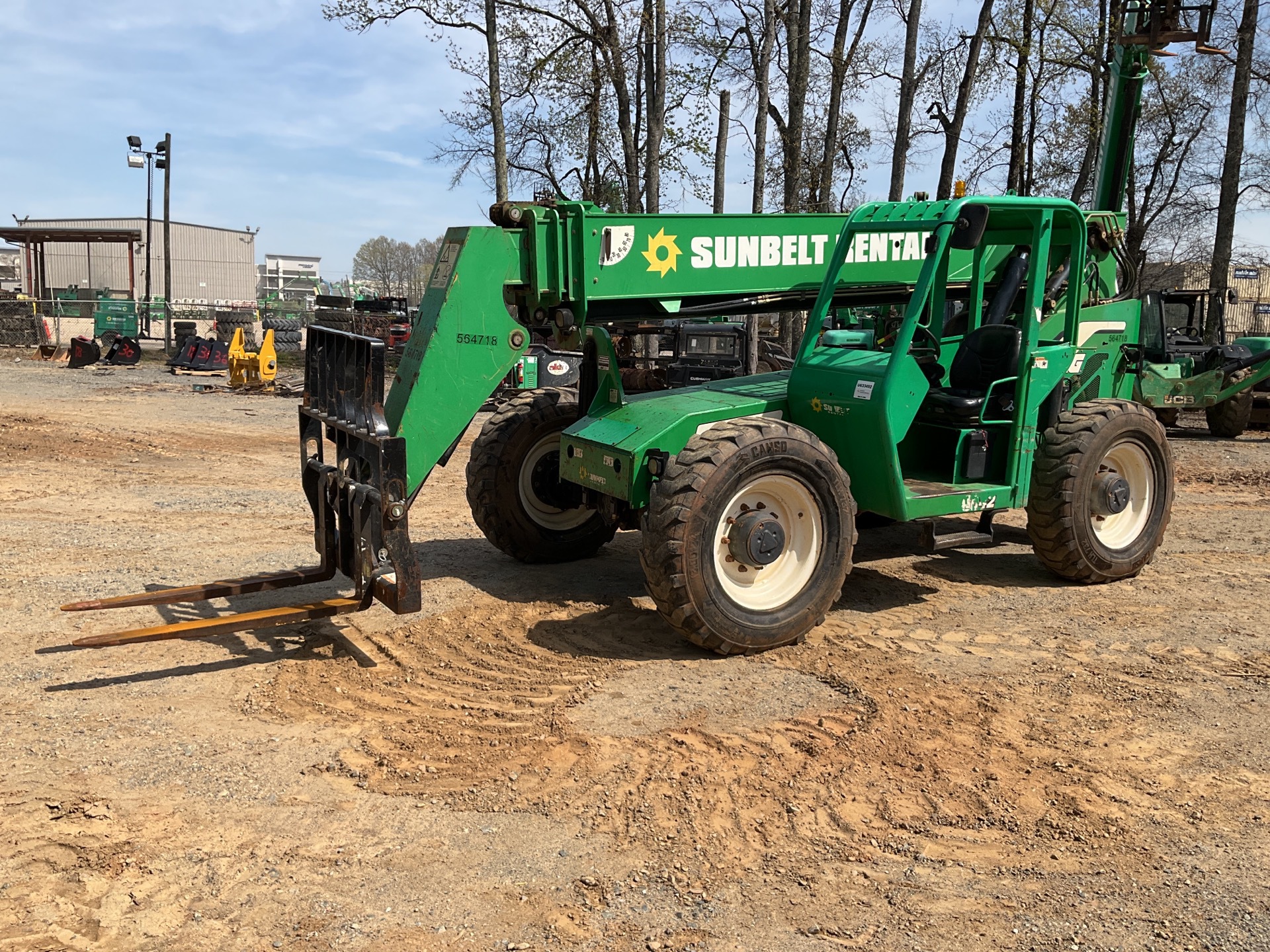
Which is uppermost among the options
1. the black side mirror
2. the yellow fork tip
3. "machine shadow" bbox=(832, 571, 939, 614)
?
the black side mirror

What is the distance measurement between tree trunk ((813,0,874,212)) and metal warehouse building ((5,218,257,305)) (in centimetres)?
4712

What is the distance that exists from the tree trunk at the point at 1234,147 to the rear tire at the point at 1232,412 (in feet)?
21.6

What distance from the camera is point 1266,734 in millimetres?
4848

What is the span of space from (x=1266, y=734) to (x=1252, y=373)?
12.5m

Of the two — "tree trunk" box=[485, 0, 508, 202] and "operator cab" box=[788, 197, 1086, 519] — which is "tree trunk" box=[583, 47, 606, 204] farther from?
"operator cab" box=[788, 197, 1086, 519]

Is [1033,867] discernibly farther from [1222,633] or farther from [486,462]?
[486,462]

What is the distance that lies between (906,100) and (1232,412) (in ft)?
31.7

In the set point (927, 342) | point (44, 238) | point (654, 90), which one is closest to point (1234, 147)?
point (654, 90)

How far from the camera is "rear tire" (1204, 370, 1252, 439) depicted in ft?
50.5

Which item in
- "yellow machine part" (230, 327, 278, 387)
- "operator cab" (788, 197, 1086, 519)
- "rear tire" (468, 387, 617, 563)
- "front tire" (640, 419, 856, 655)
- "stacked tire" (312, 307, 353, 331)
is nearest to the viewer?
"front tire" (640, 419, 856, 655)

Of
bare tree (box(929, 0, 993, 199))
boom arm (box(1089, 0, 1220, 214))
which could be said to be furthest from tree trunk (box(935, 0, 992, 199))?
boom arm (box(1089, 0, 1220, 214))

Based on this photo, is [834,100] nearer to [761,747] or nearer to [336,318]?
[336,318]

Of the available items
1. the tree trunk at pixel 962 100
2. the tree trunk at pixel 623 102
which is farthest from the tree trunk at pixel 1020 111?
the tree trunk at pixel 623 102

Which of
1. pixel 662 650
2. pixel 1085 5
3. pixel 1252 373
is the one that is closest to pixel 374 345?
pixel 662 650
